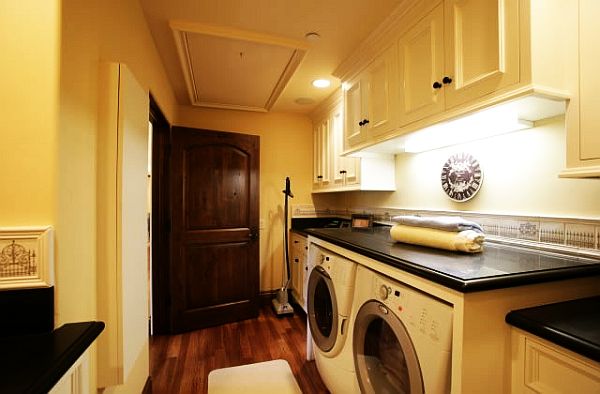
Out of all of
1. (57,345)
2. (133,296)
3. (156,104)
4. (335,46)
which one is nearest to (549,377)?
(57,345)

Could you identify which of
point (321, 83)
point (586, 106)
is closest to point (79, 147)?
point (586, 106)

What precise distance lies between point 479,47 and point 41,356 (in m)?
1.70

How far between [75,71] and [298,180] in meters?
2.58

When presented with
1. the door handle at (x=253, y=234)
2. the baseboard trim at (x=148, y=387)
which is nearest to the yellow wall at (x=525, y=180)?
the door handle at (x=253, y=234)

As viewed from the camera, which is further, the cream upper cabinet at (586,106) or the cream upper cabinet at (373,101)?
the cream upper cabinet at (373,101)

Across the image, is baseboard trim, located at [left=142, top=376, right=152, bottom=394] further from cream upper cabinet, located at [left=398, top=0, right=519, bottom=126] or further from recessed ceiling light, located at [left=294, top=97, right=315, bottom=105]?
recessed ceiling light, located at [left=294, top=97, right=315, bottom=105]

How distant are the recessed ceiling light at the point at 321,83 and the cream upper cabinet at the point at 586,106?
5.81 feet

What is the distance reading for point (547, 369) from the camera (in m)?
0.76

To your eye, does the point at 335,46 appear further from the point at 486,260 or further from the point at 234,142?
the point at 486,260

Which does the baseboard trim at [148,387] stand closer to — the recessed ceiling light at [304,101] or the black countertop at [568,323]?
the black countertop at [568,323]

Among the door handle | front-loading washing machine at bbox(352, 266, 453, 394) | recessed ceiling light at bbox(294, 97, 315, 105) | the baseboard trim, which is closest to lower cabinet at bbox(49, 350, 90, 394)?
front-loading washing machine at bbox(352, 266, 453, 394)

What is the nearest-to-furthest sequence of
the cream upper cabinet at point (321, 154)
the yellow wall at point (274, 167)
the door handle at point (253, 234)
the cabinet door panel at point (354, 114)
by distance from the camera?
the cabinet door panel at point (354, 114) → the door handle at point (253, 234) → the cream upper cabinet at point (321, 154) → the yellow wall at point (274, 167)

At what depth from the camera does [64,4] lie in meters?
0.80

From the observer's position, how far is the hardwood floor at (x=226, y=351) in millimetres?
1782
